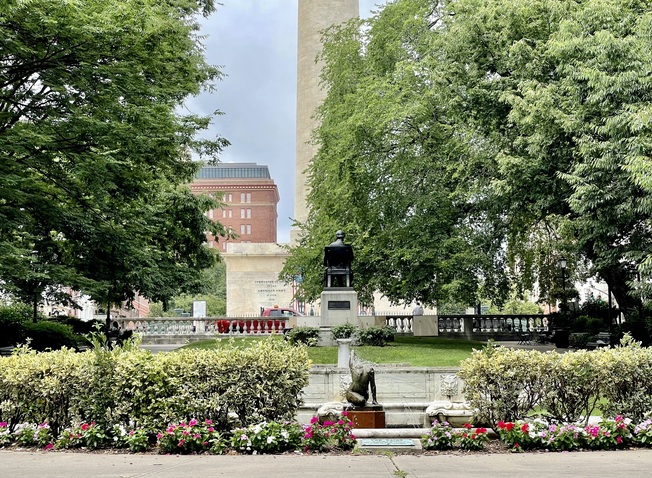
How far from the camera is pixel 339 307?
27641mm

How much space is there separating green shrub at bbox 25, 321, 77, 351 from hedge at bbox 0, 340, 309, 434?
44.7 feet

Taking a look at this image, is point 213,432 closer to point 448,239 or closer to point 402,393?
point 402,393

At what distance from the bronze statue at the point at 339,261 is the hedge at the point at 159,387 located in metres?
16.2

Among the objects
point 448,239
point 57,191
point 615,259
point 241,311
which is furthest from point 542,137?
point 241,311

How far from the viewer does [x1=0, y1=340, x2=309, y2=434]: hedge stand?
1052cm

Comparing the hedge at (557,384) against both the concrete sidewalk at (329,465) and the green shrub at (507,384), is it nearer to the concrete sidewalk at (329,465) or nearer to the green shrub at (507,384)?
the green shrub at (507,384)

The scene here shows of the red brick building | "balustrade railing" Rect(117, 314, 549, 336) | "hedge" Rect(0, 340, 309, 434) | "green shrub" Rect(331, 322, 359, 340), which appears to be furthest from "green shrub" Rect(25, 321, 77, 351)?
the red brick building

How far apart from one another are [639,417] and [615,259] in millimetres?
11701

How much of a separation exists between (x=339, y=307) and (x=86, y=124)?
1300 cm

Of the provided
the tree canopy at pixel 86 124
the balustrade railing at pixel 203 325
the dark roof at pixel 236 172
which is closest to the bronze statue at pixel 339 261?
the tree canopy at pixel 86 124

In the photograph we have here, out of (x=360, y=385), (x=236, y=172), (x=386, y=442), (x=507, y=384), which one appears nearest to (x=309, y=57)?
(x=360, y=385)

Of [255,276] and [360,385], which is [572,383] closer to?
[360,385]

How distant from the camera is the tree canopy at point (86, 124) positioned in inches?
667

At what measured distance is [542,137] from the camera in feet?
69.9
